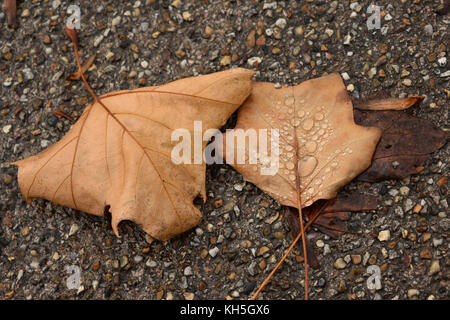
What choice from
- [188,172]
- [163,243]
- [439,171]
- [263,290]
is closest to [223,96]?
[188,172]

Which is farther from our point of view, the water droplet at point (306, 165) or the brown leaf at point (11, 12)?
the brown leaf at point (11, 12)

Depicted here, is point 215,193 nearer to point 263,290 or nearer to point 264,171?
point 264,171

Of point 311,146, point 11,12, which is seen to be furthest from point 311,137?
point 11,12

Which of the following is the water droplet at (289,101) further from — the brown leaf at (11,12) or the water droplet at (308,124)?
the brown leaf at (11,12)

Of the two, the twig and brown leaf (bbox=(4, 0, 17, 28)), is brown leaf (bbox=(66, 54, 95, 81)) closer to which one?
brown leaf (bbox=(4, 0, 17, 28))

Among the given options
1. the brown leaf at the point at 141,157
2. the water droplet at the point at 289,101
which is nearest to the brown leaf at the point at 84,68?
the brown leaf at the point at 141,157

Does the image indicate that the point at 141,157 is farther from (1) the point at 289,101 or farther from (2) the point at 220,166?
(1) the point at 289,101

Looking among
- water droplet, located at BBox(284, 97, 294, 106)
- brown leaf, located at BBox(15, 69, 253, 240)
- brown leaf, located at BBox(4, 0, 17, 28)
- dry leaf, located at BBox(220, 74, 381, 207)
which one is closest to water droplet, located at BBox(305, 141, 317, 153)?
dry leaf, located at BBox(220, 74, 381, 207)
